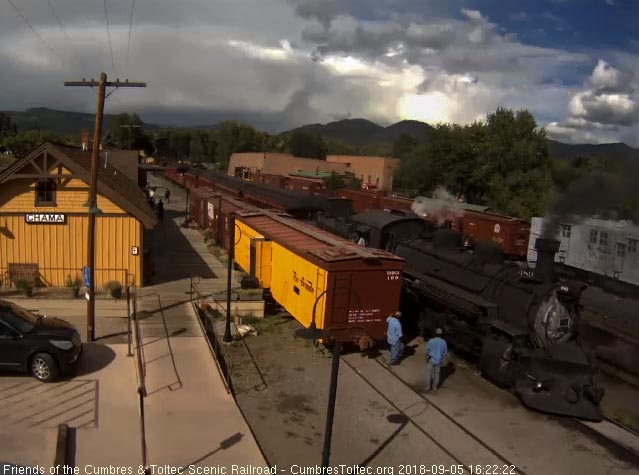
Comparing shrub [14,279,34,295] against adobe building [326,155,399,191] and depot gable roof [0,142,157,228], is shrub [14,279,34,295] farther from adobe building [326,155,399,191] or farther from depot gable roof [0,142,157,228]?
adobe building [326,155,399,191]

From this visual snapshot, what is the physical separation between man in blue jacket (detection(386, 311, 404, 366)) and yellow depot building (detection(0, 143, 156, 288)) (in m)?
9.69

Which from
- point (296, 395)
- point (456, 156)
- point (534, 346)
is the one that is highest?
point (456, 156)

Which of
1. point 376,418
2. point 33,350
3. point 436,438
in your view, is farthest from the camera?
point 33,350

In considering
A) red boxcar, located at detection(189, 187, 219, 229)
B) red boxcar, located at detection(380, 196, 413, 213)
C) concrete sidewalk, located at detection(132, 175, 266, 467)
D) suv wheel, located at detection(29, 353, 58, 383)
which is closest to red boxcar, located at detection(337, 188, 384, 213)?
red boxcar, located at detection(380, 196, 413, 213)

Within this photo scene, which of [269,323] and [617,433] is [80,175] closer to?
Result: [269,323]

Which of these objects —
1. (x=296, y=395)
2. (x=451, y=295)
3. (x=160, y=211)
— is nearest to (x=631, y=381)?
(x=451, y=295)

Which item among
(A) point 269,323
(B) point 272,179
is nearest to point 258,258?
(A) point 269,323

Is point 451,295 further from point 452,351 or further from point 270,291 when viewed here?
point 270,291

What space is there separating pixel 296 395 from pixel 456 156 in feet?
168

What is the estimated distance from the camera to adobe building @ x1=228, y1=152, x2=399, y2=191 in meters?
83.1

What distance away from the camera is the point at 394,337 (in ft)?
46.5

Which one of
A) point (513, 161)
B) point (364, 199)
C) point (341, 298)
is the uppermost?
point (513, 161)

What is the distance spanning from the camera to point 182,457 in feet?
29.4

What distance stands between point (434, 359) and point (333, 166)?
3185 inches
